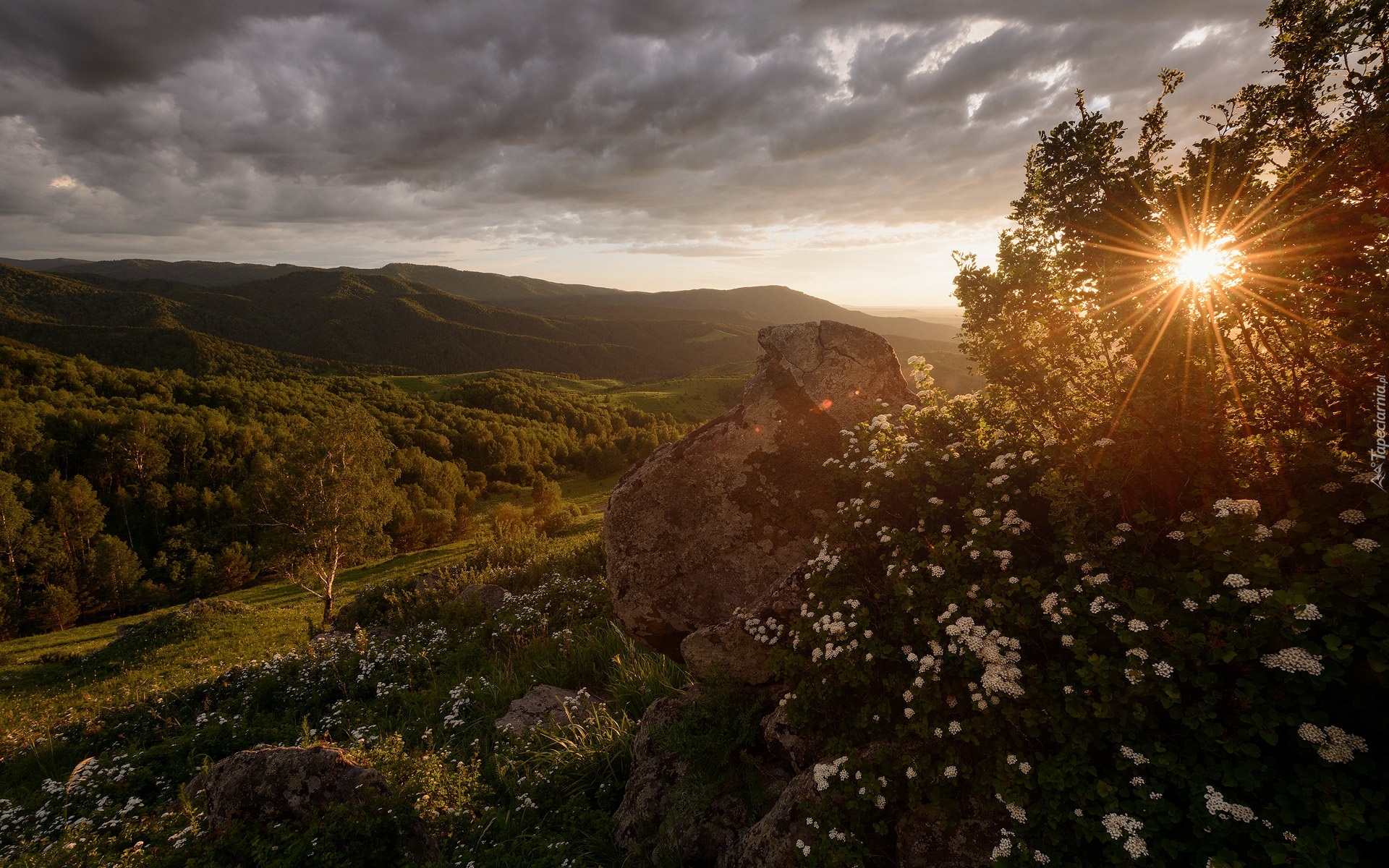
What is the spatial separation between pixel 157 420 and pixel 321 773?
10666 centimetres

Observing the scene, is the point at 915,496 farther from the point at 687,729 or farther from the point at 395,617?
the point at 395,617

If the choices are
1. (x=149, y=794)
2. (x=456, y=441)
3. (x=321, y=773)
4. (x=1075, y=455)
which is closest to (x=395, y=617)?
(x=149, y=794)

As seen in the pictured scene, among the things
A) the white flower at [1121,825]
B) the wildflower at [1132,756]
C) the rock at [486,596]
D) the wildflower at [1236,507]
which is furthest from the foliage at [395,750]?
the wildflower at [1236,507]

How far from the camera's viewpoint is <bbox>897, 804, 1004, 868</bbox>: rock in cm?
382

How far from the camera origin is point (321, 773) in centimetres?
612

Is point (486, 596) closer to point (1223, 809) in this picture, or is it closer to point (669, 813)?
point (669, 813)

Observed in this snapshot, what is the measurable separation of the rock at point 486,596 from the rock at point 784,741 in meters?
11.9

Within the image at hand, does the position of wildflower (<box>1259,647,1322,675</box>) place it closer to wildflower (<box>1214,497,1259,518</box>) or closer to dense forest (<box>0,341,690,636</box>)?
wildflower (<box>1214,497,1259,518</box>)

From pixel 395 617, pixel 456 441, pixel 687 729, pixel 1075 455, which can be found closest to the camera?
pixel 1075 455

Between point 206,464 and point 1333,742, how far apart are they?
108047 millimetres

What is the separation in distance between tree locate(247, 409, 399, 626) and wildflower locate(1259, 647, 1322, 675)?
3249cm

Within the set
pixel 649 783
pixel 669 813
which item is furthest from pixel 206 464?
pixel 669 813

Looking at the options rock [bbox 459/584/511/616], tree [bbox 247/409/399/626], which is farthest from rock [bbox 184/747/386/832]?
tree [bbox 247/409/399/626]

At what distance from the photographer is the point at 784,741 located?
543 centimetres
